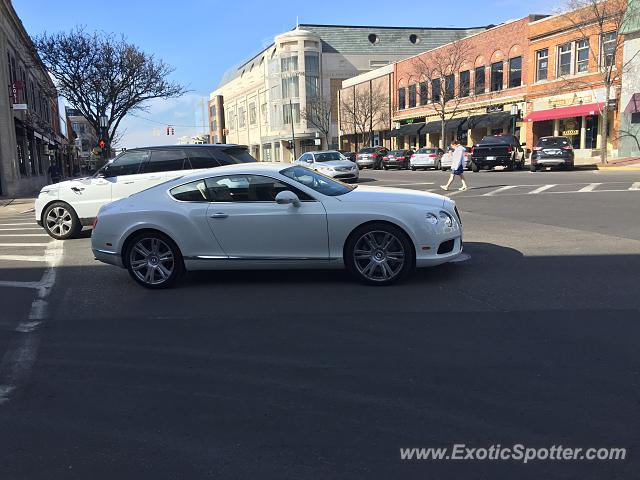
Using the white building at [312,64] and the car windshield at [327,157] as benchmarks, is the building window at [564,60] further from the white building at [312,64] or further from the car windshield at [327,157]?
the white building at [312,64]

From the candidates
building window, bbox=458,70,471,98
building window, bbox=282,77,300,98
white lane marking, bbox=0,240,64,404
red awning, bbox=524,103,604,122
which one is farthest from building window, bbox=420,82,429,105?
white lane marking, bbox=0,240,64,404

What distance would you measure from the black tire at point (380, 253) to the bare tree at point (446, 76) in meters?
41.3

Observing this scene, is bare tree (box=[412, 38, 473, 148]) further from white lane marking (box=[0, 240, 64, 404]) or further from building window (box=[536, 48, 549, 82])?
white lane marking (box=[0, 240, 64, 404])

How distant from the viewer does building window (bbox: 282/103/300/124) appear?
263ft

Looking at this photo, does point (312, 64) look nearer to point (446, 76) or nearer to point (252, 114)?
point (252, 114)

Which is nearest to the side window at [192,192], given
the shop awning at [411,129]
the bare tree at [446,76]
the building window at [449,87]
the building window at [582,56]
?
the building window at [582,56]

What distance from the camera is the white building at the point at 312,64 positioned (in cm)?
7831

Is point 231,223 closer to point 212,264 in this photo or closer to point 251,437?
point 212,264

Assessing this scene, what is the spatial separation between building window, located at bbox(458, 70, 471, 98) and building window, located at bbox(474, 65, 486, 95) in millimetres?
927

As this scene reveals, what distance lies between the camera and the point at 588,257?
7617 millimetres

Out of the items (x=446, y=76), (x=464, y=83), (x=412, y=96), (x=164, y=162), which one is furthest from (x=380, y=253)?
(x=412, y=96)

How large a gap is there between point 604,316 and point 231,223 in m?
4.05

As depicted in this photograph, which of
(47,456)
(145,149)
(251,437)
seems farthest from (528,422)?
(145,149)

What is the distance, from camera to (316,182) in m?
6.98
